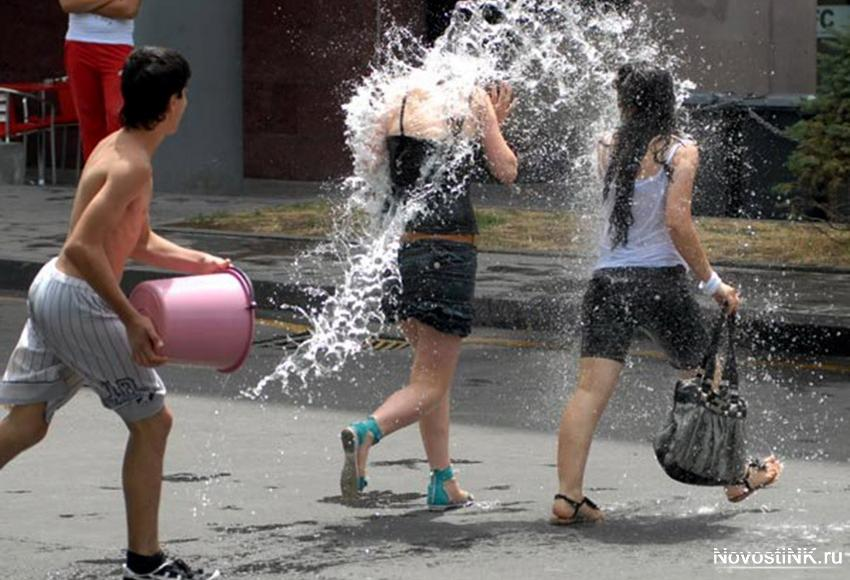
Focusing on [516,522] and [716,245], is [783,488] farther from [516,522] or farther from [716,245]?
[716,245]

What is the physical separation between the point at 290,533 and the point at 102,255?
1517 millimetres

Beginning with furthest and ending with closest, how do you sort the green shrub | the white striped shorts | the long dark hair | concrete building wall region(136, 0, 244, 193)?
concrete building wall region(136, 0, 244, 193) < the green shrub < the long dark hair < the white striped shorts

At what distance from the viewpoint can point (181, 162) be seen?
706 inches

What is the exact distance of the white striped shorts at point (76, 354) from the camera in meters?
6.22

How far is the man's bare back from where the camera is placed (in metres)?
6.16

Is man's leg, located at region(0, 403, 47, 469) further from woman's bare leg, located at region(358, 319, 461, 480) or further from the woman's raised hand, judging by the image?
the woman's raised hand

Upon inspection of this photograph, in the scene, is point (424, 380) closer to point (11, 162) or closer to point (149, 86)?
point (149, 86)

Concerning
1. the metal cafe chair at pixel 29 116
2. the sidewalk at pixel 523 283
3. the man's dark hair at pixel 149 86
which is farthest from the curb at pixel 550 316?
the man's dark hair at pixel 149 86

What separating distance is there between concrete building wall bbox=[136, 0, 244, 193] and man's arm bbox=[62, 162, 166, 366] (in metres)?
11.7

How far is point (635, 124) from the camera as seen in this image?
7484 mm

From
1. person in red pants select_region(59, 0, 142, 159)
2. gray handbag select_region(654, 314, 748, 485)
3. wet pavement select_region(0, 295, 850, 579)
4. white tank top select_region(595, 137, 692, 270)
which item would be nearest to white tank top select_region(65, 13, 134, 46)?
person in red pants select_region(59, 0, 142, 159)

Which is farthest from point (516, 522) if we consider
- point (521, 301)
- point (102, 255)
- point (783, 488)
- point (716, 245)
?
point (716, 245)

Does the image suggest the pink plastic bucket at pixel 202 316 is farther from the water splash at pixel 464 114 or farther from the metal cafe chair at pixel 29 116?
the metal cafe chair at pixel 29 116

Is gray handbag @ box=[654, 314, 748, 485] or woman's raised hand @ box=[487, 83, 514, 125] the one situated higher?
woman's raised hand @ box=[487, 83, 514, 125]
